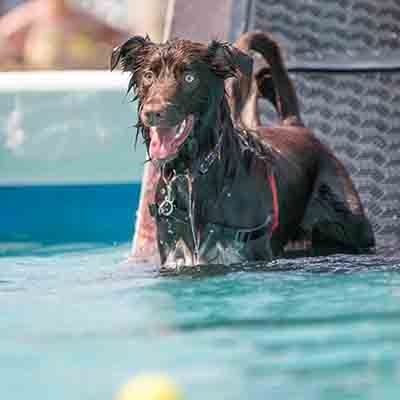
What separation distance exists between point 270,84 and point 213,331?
2.72 m

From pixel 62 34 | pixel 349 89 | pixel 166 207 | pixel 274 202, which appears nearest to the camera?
pixel 166 207

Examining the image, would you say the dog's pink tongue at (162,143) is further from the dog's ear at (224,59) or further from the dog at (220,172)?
the dog's ear at (224,59)

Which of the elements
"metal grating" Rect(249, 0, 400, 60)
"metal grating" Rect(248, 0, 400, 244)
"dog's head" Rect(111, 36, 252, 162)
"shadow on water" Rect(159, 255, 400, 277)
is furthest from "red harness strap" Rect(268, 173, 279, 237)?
"metal grating" Rect(249, 0, 400, 60)

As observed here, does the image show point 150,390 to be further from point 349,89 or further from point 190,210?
point 349,89

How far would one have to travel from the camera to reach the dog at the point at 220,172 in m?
5.75

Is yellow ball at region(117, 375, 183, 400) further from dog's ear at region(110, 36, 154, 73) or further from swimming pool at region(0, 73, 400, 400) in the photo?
dog's ear at region(110, 36, 154, 73)

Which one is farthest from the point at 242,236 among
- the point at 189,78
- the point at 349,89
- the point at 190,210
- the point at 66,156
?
the point at 66,156

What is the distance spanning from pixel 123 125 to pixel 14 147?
0.65 meters

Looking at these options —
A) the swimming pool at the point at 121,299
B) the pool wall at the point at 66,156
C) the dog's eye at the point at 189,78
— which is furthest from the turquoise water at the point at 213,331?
the pool wall at the point at 66,156

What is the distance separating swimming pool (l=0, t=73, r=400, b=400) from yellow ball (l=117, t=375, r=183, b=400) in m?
0.04

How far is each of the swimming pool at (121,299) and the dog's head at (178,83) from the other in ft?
1.88

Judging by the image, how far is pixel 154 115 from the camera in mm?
5523

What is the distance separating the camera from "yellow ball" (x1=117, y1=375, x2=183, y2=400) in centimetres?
364

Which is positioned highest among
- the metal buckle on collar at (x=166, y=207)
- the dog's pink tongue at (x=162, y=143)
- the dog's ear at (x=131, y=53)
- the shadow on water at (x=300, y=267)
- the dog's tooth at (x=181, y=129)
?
the dog's ear at (x=131, y=53)
